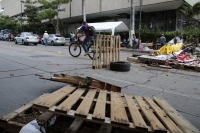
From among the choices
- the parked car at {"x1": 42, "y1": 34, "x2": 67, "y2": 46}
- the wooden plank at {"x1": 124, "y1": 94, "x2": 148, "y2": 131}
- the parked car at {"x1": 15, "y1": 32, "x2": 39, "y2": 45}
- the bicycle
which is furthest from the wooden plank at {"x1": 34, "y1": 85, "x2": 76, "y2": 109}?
the parked car at {"x1": 42, "y1": 34, "x2": 67, "y2": 46}

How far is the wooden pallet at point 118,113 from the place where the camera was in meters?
2.48

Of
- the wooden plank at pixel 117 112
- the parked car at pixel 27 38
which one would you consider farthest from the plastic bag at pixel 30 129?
the parked car at pixel 27 38

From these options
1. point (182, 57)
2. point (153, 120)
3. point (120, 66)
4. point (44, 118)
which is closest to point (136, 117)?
point (153, 120)

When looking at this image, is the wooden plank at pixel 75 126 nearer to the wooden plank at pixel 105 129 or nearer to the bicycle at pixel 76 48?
the wooden plank at pixel 105 129

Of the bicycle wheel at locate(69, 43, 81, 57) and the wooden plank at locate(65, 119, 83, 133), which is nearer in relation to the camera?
the wooden plank at locate(65, 119, 83, 133)

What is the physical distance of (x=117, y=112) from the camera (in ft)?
9.33

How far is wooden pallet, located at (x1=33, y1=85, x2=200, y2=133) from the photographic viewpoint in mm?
2484

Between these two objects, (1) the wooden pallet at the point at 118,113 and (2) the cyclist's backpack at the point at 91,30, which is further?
(2) the cyclist's backpack at the point at 91,30

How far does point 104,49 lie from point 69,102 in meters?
5.62

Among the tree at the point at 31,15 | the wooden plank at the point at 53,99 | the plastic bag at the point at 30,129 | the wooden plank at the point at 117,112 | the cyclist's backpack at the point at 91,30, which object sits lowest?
the plastic bag at the point at 30,129

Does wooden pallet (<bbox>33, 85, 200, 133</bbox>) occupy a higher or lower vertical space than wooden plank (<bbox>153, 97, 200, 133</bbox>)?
higher

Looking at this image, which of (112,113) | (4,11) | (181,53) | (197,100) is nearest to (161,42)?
(181,53)

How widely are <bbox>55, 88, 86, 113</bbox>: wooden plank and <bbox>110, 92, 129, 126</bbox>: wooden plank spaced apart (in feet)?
1.95

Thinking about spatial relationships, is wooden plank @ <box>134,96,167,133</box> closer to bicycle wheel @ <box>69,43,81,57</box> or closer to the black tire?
the black tire
